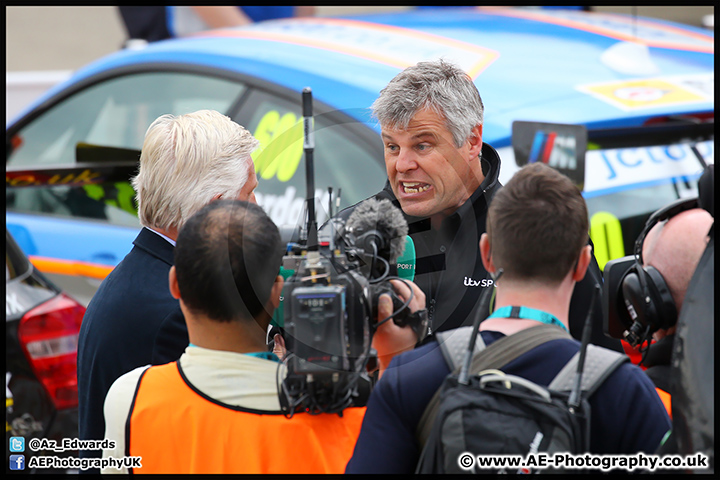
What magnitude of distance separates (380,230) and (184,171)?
2.85 ft

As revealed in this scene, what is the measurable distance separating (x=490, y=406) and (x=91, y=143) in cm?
384

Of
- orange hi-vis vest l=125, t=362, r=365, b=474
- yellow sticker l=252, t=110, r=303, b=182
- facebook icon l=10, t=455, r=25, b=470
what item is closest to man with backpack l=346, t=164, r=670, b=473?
orange hi-vis vest l=125, t=362, r=365, b=474

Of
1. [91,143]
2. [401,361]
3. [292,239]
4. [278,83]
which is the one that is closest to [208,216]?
[292,239]

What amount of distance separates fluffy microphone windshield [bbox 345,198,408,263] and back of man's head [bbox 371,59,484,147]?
1.36ft

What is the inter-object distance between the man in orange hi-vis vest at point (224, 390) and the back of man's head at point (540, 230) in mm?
456

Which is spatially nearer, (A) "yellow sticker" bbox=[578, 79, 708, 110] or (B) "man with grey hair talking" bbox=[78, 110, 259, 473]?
(B) "man with grey hair talking" bbox=[78, 110, 259, 473]

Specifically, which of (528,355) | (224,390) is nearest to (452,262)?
(528,355)

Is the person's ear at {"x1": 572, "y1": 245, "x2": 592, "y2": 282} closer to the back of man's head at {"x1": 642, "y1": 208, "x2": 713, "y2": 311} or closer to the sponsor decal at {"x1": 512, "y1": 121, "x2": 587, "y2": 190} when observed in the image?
the back of man's head at {"x1": 642, "y1": 208, "x2": 713, "y2": 311}

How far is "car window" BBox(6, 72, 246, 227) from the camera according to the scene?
13.9ft

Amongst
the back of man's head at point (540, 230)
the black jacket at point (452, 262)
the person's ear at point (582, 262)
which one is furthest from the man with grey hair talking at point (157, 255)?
the person's ear at point (582, 262)

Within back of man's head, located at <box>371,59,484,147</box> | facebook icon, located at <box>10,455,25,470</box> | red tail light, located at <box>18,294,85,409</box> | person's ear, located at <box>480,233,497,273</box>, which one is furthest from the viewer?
red tail light, located at <box>18,294,85,409</box>
